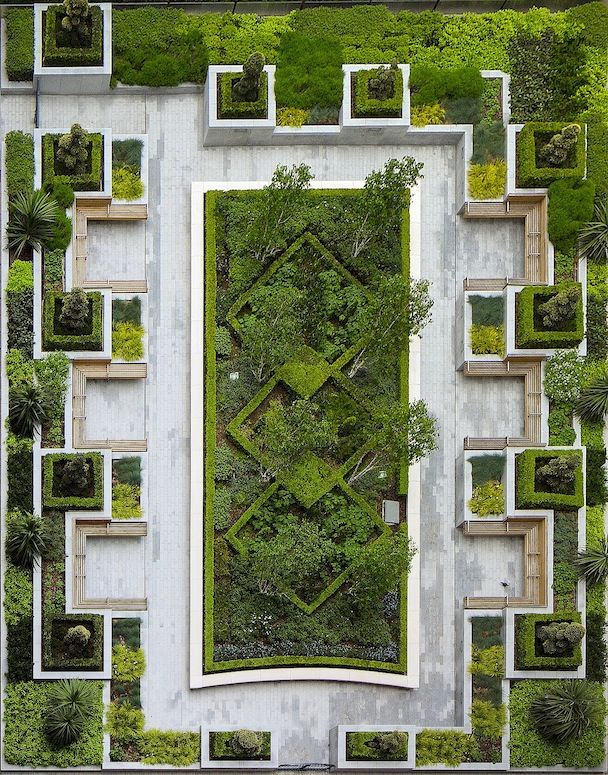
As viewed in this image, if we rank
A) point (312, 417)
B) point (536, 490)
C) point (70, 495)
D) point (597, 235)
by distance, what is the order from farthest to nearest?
point (597, 235), point (536, 490), point (70, 495), point (312, 417)

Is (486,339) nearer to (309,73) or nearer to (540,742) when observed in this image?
(309,73)

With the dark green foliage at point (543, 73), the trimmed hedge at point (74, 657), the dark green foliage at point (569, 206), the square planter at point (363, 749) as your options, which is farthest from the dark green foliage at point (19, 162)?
the square planter at point (363, 749)

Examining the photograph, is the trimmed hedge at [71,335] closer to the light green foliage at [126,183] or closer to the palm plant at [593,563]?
the light green foliage at [126,183]

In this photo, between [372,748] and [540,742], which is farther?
[540,742]

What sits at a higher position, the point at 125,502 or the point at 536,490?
the point at 536,490

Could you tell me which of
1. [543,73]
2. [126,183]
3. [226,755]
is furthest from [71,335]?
[543,73]

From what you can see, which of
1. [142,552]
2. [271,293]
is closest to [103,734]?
[142,552]

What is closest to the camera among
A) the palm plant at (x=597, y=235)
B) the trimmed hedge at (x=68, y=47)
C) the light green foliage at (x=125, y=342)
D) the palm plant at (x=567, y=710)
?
the palm plant at (x=567, y=710)
